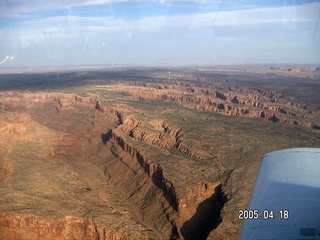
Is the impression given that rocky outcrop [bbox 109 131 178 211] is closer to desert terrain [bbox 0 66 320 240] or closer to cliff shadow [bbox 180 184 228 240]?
desert terrain [bbox 0 66 320 240]

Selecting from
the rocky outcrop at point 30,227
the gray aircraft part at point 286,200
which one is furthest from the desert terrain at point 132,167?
the gray aircraft part at point 286,200

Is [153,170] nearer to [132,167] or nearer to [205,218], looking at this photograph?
Answer: [132,167]

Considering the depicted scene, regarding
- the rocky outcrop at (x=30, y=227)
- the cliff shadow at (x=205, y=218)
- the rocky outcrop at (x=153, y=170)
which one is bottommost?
the cliff shadow at (x=205, y=218)

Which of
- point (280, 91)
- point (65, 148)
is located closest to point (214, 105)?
point (280, 91)

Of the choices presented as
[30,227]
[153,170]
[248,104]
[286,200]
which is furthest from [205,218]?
[248,104]

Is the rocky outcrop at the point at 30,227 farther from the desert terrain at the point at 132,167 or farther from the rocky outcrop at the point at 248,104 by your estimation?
the rocky outcrop at the point at 248,104

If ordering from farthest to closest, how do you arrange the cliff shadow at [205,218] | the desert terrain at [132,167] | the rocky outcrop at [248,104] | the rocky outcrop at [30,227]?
1. the rocky outcrop at [248,104]
2. the cliff shadow at [205,218]
3. the desert terrain at [132,167]
4. the rocky outcrop at [30,227]
